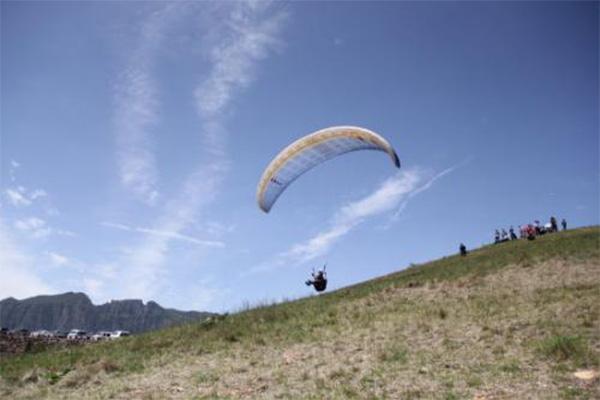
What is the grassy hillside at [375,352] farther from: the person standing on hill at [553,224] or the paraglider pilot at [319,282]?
the person standing on hill at [553,224]

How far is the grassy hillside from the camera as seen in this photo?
11.0 m

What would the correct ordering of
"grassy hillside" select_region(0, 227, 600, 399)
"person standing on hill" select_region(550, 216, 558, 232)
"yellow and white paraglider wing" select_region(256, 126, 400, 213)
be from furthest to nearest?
"person standing on hill" select_region(550, 216, 558, 232), "yellow and white paraglider wing" select_region(256, 126, 400, 213), "grassy hillside" select_region(0, 227, 600, 399)

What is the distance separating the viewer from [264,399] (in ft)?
35.3

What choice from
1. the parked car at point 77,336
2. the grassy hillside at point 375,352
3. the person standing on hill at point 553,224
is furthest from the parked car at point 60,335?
the person standing on hill at point 553,224

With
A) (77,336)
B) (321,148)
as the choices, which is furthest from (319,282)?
(77,336)

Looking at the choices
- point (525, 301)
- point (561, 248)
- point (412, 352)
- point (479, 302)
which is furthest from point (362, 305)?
point (561, 248)

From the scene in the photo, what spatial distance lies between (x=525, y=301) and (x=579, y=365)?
7.90 metres

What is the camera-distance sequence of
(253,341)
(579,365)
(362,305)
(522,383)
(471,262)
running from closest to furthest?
1. (522,383)
2. (579,365)
3. (253,341)
4. (362,305)
5. (471,262)

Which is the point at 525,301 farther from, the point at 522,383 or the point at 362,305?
the point at 522,383

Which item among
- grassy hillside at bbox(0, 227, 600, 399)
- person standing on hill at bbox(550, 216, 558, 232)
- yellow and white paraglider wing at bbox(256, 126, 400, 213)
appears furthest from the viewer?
person standing on hill at bbox(550, 216, 558, 232)

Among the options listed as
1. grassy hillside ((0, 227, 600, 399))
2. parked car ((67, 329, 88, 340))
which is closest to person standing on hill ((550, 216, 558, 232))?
grassy hillside ((0, 227, 600, 399))

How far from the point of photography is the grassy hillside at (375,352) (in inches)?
434

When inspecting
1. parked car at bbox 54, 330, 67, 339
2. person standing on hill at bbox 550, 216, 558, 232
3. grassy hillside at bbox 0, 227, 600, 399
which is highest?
person standing on hill at bbox 550, 216, 558, 232

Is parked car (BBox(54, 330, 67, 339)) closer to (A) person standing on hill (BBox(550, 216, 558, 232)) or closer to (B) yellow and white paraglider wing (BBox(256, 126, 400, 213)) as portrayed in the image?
(B) yellow and white paraglider wing (BBox(256, 126, 400, 213))
